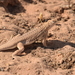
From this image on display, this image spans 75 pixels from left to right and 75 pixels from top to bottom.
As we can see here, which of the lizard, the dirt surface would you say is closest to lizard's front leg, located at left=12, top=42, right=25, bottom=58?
the lizard

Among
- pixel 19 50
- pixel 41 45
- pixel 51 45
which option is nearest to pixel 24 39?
pixel 19 50

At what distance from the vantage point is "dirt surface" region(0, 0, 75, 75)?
520cm

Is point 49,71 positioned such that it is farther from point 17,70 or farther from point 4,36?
point 4,36

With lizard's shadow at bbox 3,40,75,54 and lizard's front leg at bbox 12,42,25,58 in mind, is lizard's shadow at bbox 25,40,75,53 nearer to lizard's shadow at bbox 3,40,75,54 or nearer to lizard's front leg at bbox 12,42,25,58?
lizard's shadow at bbox 3,40,75,54

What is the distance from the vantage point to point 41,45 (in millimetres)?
6875

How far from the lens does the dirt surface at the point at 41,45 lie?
5.20 meters

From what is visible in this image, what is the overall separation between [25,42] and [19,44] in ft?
1.06

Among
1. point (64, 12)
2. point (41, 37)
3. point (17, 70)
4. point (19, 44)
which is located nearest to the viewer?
point (17, 70)

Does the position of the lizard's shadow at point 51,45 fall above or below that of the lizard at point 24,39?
below

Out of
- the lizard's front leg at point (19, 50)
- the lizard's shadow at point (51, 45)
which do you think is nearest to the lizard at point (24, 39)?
the lizard's front leg at point (19, 50)

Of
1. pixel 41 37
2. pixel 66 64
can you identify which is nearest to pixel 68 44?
pixel 41 37

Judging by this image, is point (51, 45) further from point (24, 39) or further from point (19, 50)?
point (19, 50)

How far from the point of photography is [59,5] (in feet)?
35.6

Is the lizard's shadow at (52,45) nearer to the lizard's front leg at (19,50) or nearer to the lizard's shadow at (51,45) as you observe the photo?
the lizard's shadow at (51,45)
